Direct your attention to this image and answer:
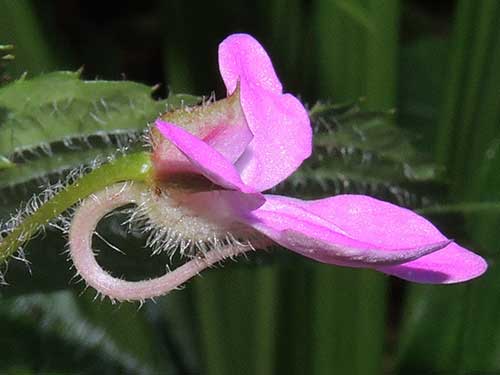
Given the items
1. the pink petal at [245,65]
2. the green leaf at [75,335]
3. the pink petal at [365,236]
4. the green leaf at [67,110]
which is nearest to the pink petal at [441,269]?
the pink petal at [365,236]

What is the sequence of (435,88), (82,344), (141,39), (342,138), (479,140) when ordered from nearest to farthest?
(342,138) < (479,140) < (82,344) < (435,88) < (141,39)

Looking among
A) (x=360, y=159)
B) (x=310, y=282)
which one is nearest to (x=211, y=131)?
(x=360, y=159)

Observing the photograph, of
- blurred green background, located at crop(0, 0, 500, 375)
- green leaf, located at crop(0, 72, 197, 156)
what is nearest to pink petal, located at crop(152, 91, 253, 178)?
green leaf, located at crop(0, 72, 197, 156)

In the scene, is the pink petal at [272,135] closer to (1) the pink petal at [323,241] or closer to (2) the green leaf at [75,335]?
(1) the pink petal at [323,241]

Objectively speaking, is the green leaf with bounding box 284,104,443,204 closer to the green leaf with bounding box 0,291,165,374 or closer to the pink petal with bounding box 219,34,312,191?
the pink petal with bounding box 219,34,312,191

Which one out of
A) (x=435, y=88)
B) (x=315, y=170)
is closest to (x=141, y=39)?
(x=435, y=88)

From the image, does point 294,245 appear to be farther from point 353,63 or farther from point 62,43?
point 62,43

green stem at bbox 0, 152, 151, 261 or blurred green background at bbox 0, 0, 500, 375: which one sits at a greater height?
green stem at bbox 0, 152, 151, 261
